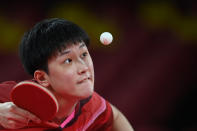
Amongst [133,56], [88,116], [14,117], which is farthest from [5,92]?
[133,56]

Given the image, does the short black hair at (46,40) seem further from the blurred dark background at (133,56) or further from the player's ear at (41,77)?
the blurred dark background at (133,56)

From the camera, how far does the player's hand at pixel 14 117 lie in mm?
906

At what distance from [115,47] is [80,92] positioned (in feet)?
3.97

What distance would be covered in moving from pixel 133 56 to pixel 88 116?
1.17 metres

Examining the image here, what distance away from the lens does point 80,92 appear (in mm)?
882

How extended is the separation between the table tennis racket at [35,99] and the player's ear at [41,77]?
0.05 m

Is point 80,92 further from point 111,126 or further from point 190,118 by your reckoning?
point 190,118

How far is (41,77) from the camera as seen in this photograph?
2.98 feet

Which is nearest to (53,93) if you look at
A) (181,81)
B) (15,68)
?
(15,68)

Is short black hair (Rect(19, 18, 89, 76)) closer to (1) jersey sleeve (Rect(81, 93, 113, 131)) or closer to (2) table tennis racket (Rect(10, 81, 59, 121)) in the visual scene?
(2) table tennis racket (Rect(10, 81, 59, 121))

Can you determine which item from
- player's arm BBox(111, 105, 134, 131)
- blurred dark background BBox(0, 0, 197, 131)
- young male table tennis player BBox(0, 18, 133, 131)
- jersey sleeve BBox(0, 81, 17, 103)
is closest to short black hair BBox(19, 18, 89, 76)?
young male table tennis player BBox(0, 18, 133, 131)

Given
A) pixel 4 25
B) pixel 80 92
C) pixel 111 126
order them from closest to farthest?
pixel 80 92
pixel 111 126
pixel 4 25

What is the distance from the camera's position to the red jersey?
0.97 m

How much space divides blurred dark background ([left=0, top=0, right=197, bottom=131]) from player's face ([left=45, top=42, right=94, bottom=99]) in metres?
1.13
